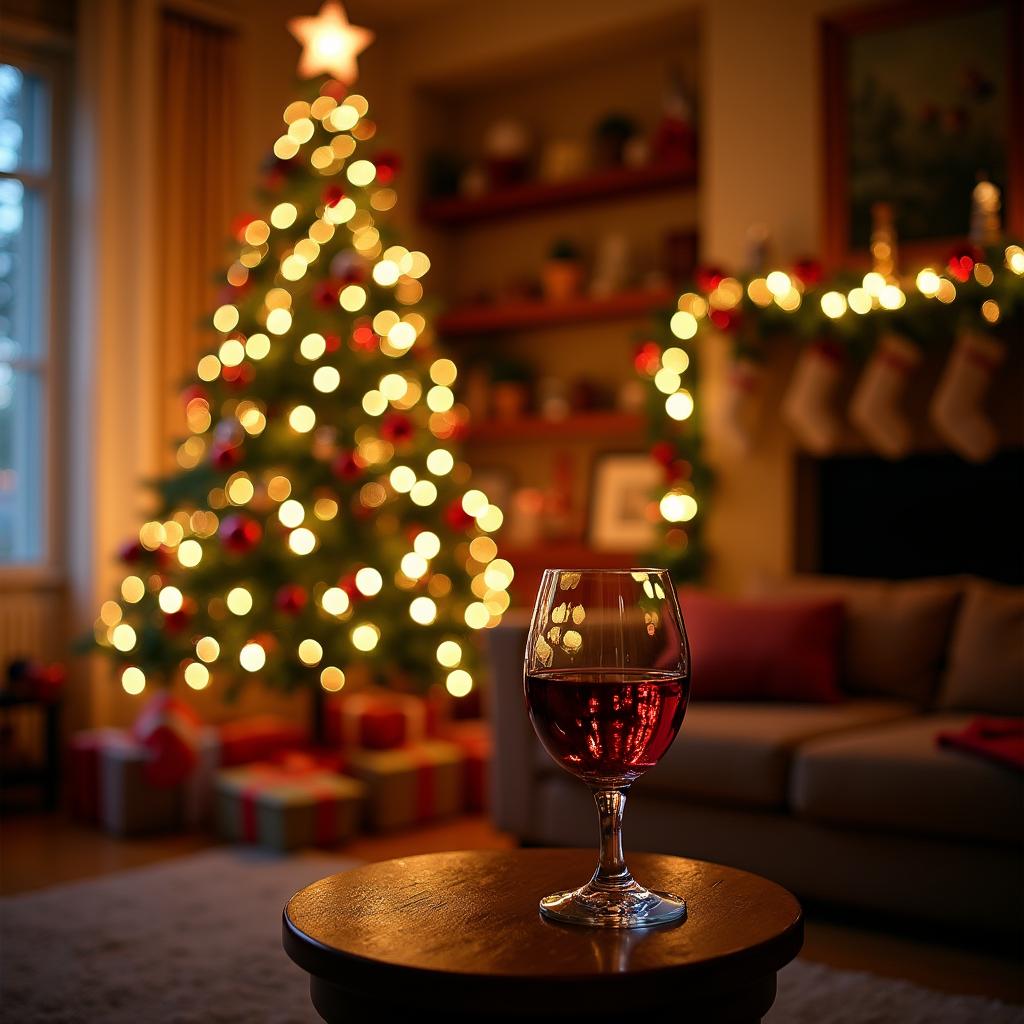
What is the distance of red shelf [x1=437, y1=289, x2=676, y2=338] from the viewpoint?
4633 millimetres

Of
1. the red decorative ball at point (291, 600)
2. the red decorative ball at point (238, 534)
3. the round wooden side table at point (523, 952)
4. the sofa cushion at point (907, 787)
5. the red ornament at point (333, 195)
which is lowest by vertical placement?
the sofa cushion at point (907, 787)

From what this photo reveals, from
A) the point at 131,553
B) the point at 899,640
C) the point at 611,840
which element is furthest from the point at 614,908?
the point at 131,553

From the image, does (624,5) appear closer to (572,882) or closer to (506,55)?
(506,55)

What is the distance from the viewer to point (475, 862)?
1369mm

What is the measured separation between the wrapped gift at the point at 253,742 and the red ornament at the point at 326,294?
136 centimetres

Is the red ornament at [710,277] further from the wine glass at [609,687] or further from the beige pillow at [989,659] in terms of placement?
the wine glass at [609,687]

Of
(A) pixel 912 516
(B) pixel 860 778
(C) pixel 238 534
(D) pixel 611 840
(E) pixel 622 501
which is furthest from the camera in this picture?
(E) pixel 622 501

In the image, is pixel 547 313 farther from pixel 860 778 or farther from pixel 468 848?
pixel 860 778

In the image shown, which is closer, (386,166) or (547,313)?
(386,166)

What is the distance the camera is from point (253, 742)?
3828 millimetres

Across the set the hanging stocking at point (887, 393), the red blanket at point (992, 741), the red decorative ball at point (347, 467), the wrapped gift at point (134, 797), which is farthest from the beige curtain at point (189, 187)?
the red blanket at point (992, 741)

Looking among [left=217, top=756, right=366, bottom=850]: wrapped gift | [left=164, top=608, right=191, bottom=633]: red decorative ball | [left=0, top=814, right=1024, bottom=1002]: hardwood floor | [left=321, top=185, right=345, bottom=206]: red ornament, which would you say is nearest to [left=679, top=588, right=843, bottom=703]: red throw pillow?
[left=0, top=814, right=1024, bottom=1002]: hardwood floor

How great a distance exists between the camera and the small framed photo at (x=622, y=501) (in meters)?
4.66

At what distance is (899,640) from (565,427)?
189cm
